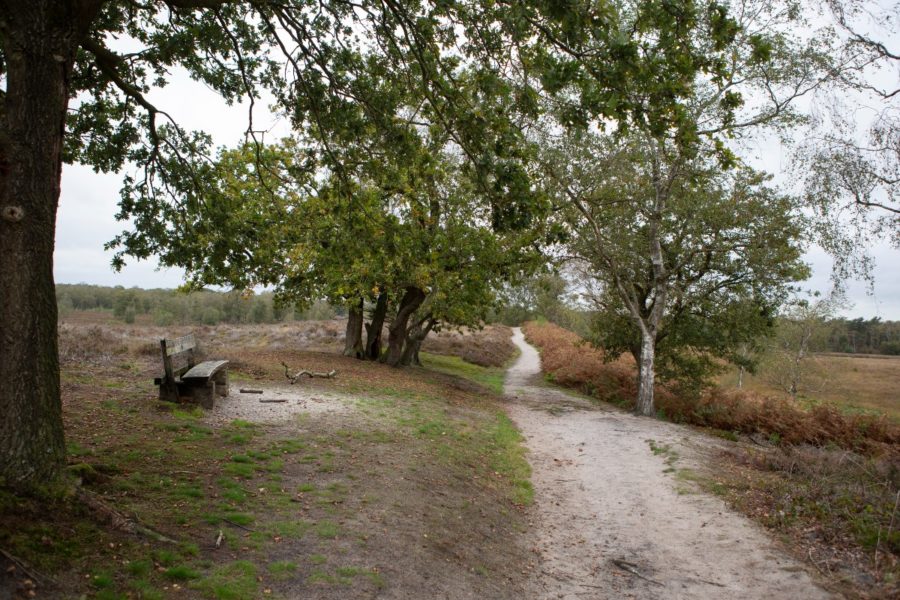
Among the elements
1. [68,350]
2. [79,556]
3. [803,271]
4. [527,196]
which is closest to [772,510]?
[527,196]

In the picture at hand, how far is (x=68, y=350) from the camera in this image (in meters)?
15.2

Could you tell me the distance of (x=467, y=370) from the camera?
3241 centimetres

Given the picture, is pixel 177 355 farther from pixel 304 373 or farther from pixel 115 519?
pixel 115 519

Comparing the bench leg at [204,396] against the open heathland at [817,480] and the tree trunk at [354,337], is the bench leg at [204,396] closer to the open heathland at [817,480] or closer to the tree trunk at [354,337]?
the open heathland at [817,480]

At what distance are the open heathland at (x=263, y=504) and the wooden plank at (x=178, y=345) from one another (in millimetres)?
952

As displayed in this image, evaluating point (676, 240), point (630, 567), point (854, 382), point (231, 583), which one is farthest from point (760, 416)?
point (854, 382)

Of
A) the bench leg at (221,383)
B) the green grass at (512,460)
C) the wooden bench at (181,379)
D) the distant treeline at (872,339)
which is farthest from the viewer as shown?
the distant treeline at (872,339)

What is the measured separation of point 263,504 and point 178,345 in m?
5.62

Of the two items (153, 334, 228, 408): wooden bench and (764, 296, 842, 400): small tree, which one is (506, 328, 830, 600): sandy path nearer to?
(153, 334, 228, 408): wooden bench

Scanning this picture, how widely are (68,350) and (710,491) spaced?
1585 centimetres

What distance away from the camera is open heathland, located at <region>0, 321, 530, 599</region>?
14.3 feet

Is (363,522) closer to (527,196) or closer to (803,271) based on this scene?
(527,196)

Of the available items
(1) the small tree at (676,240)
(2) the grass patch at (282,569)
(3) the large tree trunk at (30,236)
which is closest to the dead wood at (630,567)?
(2) the grass patch at (282,569)

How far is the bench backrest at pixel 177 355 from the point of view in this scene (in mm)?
9891
